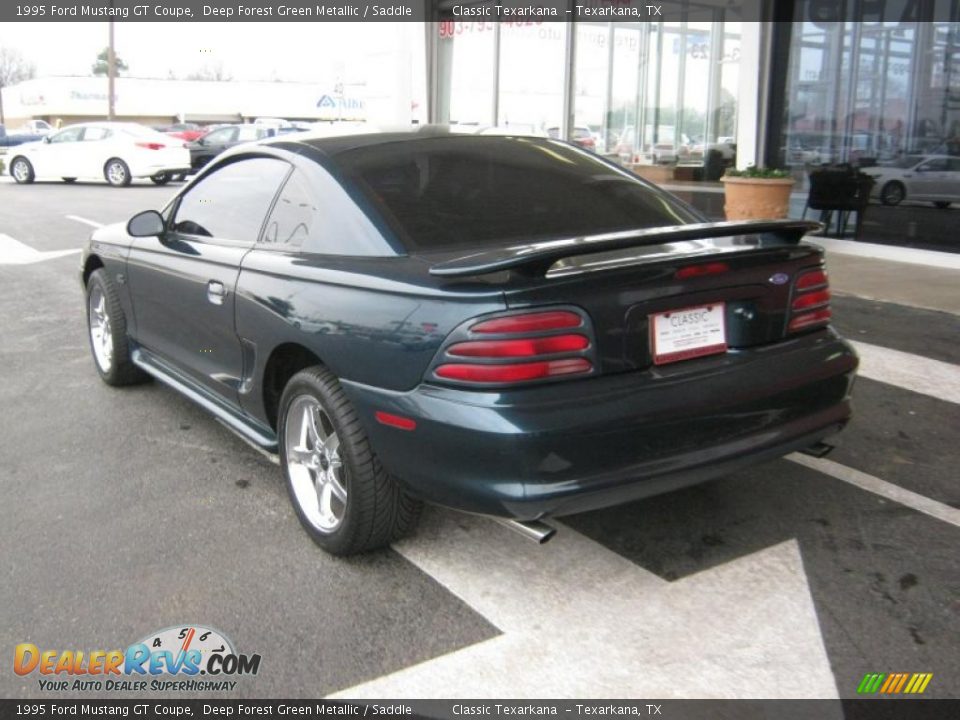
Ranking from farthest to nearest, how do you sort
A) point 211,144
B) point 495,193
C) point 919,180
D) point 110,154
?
point 211,144 < point 110,154 < point 919,180 < point 495,193

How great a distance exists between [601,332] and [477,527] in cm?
116

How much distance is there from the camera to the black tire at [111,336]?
5168 millimetres

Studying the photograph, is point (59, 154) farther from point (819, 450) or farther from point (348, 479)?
point (819, 450)

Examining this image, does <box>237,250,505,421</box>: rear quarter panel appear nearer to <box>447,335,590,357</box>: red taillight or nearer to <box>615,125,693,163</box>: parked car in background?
<box>447,335,590,357</box>: red taillight

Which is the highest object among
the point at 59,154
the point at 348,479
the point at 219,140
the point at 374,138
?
the point at 219,140

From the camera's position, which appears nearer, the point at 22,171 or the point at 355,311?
the point at 355,311

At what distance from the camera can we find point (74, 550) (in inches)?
133

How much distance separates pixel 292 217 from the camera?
3.62 meters

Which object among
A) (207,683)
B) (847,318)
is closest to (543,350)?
(207,683)

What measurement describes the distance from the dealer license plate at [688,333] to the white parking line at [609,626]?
0.79 meters

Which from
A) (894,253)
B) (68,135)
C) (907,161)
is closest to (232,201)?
(894,253)

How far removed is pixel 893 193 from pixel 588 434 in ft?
30.3

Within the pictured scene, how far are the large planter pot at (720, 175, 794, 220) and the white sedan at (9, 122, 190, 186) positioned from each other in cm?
1555

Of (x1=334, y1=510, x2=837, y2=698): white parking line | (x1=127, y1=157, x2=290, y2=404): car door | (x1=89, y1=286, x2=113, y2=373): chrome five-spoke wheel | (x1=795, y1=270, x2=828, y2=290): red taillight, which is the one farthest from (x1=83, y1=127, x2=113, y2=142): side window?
(x1=795, y1=270, x2=828, y2=290): red taillight
